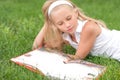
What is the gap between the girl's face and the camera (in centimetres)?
470

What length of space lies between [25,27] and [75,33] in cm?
155

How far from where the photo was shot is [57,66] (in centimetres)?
457

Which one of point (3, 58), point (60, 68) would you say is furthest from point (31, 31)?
point (60, 68)

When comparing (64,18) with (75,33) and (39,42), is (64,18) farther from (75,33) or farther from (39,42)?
(39,42)

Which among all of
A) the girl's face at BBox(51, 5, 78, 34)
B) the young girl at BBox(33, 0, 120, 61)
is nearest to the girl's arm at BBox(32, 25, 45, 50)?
the young girl at BBox(33, 0, 120, 61)

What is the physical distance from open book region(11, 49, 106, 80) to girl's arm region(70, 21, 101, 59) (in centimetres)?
13

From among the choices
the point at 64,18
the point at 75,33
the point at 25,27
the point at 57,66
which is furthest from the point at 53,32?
the point at 25,27

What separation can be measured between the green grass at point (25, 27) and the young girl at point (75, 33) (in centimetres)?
17

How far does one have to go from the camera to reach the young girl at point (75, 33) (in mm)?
4762

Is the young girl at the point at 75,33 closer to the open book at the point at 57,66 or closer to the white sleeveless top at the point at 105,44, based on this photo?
the white sleeveless top at the point at 105,44

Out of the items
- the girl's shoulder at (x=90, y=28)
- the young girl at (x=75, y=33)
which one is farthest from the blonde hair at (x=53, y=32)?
the girl's shoulder at (x=90, y=28)

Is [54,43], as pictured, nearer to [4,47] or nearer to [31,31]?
[4,47]

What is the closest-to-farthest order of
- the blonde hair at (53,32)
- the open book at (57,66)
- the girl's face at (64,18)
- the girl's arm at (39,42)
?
the open book at (57,66), the girl's face at (64,18), the blonde hair at (53,32), the girl's arm at (39,42)

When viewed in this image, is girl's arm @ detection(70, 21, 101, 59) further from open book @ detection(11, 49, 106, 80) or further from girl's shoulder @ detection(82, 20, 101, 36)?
open book @ detection(11, 49, 106, 80)
